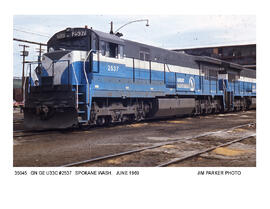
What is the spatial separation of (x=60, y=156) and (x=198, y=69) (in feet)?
46.7

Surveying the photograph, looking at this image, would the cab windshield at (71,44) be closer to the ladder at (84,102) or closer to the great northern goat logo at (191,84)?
the ladder at (84,102)

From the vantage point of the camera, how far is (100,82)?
37.2 feet

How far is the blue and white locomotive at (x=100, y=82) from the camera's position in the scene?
34.7 feet

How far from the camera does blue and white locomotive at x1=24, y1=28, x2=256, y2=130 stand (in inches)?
416

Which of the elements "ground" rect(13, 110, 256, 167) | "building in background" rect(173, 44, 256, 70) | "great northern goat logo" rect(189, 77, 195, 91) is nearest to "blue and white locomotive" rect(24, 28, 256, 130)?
"great northern goat logo" rect(189, 77, 195, 91)

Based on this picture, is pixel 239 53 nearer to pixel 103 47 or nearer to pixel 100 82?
pixel 103 47

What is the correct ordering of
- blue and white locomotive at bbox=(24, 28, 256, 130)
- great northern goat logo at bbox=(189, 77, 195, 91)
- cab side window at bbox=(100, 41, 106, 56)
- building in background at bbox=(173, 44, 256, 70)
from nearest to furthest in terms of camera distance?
blue and white locomotive at bbox=(24, 28, 256, 130) → cab side window at bbox=(100, 41, 106, 56) → great northern goat logo at bbox=(189, 77, 195, 91) → building in background at bbox=(173, 44, 256, 70)

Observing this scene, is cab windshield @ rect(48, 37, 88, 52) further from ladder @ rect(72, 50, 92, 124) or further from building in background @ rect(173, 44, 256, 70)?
building in background @ rect(173, 44, 256, 70)

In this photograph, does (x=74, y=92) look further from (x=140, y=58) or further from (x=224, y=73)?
(x=224, y=73)

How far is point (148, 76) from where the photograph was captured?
14461 mm

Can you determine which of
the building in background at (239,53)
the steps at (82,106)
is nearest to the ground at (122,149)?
the steps at (82,106)

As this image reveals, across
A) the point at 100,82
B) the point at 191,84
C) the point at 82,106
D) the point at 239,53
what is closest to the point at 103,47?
the point at 100,82
